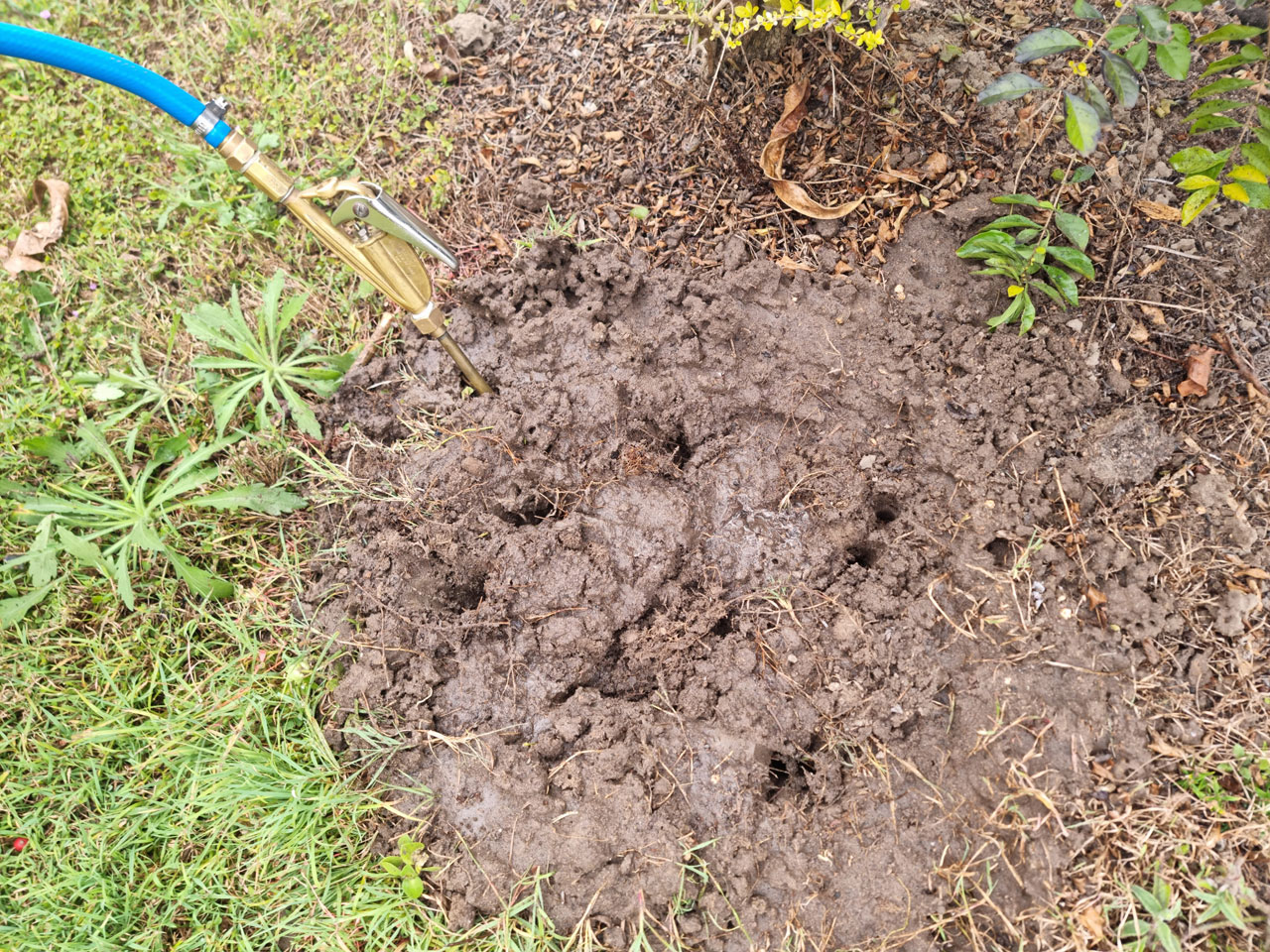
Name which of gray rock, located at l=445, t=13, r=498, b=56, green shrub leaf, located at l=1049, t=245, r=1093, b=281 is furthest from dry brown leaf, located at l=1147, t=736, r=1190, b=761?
gray rock, located at l=445, t=13, r=498, b=56

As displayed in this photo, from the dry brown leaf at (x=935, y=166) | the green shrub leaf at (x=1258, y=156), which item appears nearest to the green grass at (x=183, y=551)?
the dry brown leaf at (x=935, y=166)

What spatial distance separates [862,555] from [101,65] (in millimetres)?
Answer: 2007

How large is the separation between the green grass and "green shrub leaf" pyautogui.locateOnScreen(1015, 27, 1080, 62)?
1.62 metres

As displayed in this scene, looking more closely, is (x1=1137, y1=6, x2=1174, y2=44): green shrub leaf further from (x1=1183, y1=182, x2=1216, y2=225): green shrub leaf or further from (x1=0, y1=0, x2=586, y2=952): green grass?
(x1=0, y1=0, x2=586, y2=952): green grass

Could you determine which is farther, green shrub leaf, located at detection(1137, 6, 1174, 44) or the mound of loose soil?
the mound of loose soil

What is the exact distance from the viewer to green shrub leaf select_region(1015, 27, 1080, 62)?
5.17 ft

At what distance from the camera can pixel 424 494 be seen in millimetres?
2020

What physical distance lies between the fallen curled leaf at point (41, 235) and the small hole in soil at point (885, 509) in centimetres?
281

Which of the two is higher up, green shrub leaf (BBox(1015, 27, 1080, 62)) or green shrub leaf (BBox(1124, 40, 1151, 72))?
green shrub leaf (BBox(1015, 27, 1080, 62))

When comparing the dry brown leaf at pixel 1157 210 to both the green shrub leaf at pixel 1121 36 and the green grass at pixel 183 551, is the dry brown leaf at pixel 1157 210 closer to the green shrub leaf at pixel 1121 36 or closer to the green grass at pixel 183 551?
the green shrub leaf at pixel 1121 36

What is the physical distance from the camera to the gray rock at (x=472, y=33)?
2459 millimetres

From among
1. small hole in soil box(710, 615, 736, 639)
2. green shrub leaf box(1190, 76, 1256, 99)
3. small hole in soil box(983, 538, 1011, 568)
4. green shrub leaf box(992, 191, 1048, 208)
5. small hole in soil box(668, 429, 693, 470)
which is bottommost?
small hole in soil box(983, 538, 1011, 568)

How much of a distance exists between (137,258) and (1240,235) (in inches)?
127

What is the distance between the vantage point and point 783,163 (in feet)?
6.98
